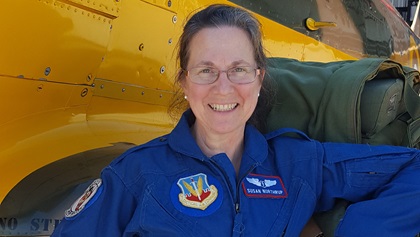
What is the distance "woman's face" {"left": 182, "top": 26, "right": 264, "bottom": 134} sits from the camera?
130cm

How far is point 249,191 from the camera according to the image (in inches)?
50.4

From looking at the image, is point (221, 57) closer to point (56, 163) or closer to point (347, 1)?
point (56, 163)

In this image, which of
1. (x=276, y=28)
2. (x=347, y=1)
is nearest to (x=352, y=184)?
(x=276, y=28)

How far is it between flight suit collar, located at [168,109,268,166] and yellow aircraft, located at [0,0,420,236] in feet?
1.50

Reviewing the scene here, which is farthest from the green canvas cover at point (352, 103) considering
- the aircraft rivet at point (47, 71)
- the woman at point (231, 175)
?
the aircraft rivet at point (47, 71)

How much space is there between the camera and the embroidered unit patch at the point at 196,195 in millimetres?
1227

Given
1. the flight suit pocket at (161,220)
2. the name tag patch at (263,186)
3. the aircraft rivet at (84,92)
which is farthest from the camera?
the aircraft rivet at (84,92)

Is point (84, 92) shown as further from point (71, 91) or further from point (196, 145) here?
point (196, 145)

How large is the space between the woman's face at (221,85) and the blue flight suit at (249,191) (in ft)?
0.26

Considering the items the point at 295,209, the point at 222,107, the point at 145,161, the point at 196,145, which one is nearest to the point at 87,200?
the point at 145,161

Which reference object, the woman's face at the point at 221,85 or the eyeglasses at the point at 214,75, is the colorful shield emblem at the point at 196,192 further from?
the eyeglasses at the point at 214,75

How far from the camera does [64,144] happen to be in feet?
5.38

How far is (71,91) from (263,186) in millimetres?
755

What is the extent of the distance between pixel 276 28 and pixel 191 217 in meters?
2.06
